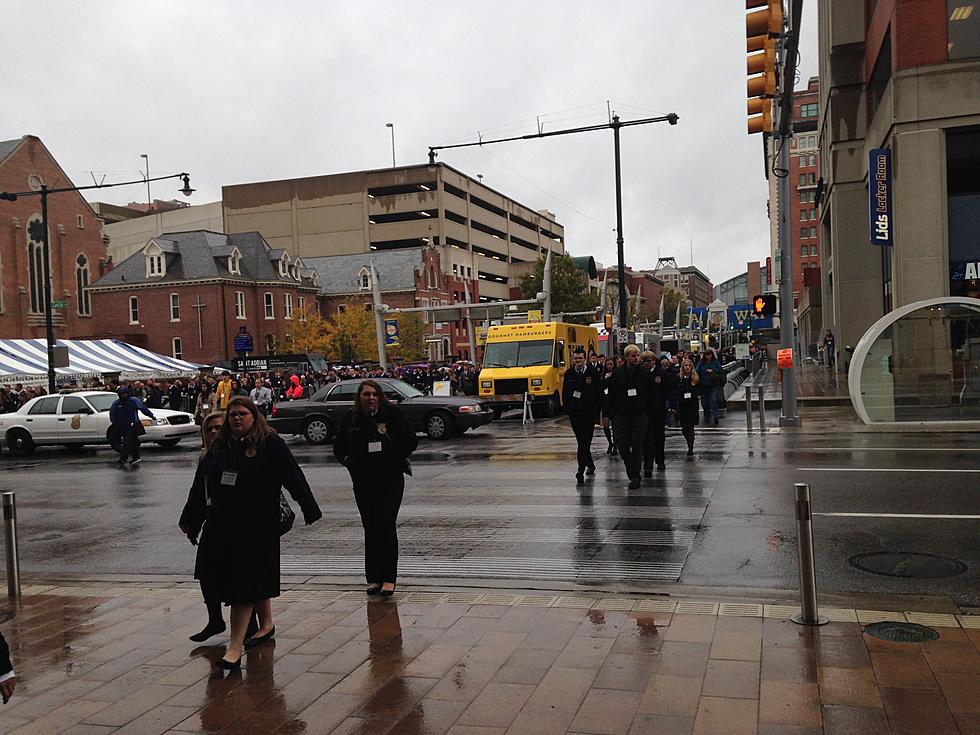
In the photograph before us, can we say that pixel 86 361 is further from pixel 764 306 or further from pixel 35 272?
pixel 35 272

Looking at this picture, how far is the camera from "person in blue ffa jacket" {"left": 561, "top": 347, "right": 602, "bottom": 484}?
1234 cm

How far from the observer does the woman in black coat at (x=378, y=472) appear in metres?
6.72

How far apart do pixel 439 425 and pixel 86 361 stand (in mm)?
19940

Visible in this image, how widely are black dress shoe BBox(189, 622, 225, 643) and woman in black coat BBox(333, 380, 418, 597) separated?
124 cm

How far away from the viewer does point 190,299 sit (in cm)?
6097

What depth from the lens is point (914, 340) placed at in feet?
55.7

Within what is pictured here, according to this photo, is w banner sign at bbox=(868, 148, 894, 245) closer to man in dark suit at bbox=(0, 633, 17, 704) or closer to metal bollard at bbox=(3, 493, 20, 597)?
metal bollard at bbox=(3, 493, 20, 597)

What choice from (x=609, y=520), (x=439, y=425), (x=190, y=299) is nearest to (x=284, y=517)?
(x=609, y=520)

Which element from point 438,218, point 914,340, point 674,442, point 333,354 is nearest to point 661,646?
point 674,442

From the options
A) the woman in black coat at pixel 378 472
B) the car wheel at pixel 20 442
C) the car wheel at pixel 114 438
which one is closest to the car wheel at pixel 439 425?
the car wheel at pixel 114 438

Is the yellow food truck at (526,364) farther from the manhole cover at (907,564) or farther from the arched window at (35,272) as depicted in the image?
the arched window at (35,272)

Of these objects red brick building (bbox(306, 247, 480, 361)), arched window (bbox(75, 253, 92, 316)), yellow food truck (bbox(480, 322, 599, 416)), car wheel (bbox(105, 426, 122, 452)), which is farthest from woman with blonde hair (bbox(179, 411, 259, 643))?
red brick building (bbox(306, 247, 480, 361))

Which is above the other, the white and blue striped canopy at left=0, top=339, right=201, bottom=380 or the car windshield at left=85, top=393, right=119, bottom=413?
the white and blue striped canopy at left=0, top=339, right=201, bottom=380

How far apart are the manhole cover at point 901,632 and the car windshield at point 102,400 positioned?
65.7 feet
